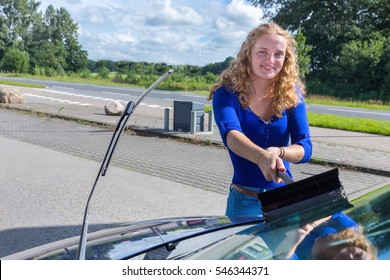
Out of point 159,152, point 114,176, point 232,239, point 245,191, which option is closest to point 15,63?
point 159,152

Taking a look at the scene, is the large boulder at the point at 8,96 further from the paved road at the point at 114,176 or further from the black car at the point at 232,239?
the black car at the point at 232,239

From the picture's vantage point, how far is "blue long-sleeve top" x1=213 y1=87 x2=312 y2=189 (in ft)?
7.80

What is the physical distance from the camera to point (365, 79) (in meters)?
38.8

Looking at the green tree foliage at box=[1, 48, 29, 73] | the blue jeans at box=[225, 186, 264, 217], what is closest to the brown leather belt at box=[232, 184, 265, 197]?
the blue jeans at box=[225, 186, 264, 217]

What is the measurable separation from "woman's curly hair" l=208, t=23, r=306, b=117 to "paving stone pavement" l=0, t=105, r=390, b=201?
12.4 ft

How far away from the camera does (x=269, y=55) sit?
239cm

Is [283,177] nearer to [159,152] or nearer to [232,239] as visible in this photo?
[232,239]

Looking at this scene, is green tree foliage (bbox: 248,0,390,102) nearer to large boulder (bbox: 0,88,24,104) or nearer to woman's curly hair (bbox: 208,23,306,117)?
large boulder (bbox: 0,88,24,104)

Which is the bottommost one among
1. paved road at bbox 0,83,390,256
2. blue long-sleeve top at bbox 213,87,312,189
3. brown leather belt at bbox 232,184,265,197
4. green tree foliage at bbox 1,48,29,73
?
paved road at bbox 0,83,390,256

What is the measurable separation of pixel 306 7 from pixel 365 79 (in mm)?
9839

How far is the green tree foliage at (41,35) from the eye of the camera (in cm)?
8188
